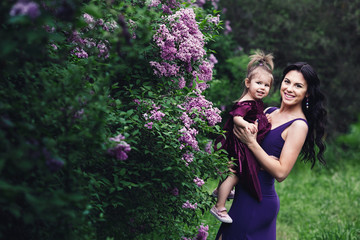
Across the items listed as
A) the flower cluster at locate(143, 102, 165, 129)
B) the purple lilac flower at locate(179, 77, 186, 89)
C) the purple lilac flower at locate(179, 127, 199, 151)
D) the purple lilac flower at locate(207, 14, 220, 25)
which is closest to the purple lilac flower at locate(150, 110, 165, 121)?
the flower cluster at locate(143, 102, 165, 129)

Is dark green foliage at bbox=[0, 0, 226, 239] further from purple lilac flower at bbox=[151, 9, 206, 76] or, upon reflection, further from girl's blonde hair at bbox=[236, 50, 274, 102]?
girl's blonde hair at bbox=[236, 50, 274, 102]

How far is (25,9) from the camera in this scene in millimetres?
1325

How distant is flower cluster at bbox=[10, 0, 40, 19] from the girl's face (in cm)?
208

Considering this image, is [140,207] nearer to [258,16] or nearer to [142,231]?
[142,231]

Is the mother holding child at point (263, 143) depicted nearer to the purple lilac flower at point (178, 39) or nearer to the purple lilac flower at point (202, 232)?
the purple lilac flower at point (202, 232)

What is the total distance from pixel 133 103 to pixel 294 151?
50.0 inches

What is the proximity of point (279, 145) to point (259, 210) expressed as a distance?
53cm

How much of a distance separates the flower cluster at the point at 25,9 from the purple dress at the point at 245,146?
6.07ft

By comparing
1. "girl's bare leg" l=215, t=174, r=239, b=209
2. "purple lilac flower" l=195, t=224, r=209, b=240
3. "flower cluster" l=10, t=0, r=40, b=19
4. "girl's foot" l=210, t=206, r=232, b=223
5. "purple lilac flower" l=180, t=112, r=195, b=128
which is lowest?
"purple lilac flower" l=195, t=224, r=209, b=240

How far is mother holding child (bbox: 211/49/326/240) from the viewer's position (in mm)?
2828

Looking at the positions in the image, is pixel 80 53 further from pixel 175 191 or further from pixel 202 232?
pixel 202 232

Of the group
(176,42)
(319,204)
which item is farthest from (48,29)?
(319,204)

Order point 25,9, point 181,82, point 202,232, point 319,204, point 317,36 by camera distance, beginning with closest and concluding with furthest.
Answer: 1. point 25,9
2. point 181,82
3. point 202,232
4. point 319,204
5. point 317,36

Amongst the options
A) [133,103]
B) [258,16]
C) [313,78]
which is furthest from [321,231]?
[258,16]
